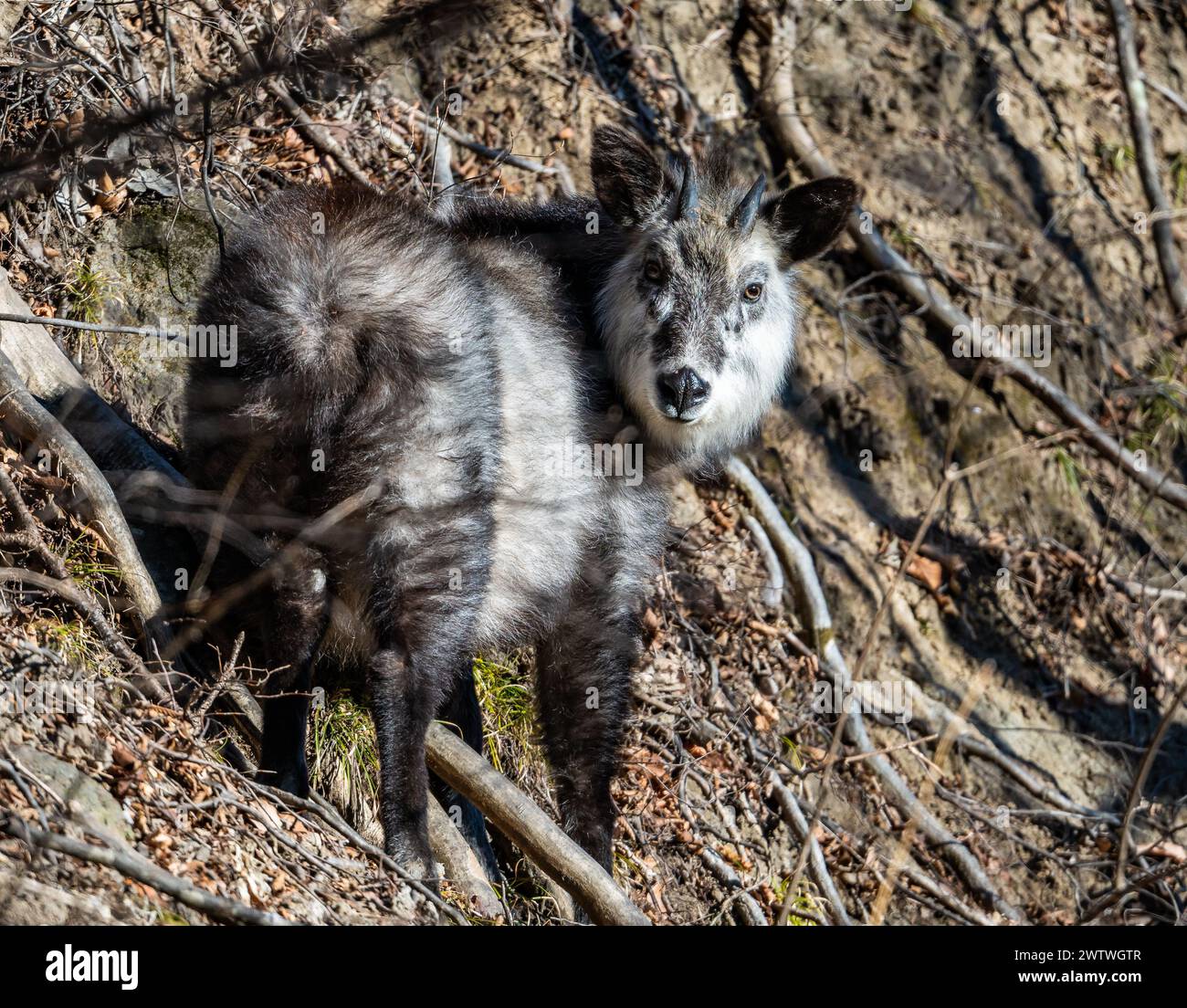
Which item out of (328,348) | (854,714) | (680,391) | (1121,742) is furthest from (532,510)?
(1121,742)

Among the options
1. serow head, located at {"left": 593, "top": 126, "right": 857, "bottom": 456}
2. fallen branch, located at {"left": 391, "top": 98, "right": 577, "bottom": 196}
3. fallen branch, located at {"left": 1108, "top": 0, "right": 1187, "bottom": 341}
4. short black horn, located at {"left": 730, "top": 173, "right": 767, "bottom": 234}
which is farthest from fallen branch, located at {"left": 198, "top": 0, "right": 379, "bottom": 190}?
fallen branch, located at {"left": 1108, "top": 0, "right": 1187, "bottom": 341}

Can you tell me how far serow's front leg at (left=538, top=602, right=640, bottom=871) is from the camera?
4090 millimetres

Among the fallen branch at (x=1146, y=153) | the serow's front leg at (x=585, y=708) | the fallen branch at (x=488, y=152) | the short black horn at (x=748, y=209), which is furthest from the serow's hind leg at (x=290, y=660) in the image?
the fallen branch at (x=1146, y=153)

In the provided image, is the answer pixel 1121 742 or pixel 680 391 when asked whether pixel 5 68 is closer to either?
pixel 680 391

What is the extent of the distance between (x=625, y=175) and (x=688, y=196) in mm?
231

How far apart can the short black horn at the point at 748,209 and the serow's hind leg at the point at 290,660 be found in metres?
1.85

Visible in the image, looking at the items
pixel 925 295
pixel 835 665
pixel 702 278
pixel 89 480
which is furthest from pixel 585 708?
pixel 925 295

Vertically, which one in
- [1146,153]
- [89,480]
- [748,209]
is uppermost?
[1146,153]

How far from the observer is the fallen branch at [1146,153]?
22.9ft

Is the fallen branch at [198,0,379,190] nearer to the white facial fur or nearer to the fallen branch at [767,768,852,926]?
the white facial fur

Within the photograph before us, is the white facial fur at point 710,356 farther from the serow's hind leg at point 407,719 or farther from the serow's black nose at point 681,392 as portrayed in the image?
the serow's hind leg at point 407,719

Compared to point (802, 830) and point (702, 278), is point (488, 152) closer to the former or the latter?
point (702, 278)

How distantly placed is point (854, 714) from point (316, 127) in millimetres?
3392

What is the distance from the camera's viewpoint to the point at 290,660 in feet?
11.0
